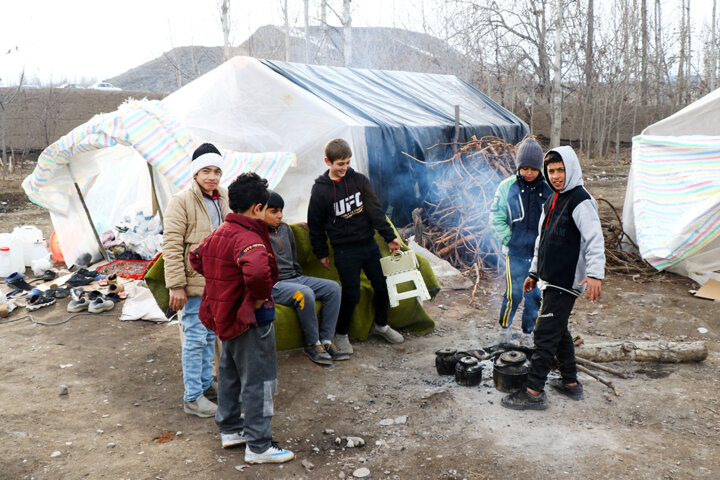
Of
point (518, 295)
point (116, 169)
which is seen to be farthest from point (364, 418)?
point (116, 169)

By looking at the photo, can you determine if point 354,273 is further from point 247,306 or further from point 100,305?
point 100,305

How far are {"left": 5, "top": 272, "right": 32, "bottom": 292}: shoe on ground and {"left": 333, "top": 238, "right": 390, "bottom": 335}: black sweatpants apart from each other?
4.11 m

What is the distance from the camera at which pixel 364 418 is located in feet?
12.4

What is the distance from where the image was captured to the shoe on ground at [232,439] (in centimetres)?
335

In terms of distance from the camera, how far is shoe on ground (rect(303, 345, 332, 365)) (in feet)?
14.9

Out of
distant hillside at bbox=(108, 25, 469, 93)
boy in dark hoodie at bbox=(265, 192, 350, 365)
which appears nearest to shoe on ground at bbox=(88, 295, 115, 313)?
boy in dark hoodie at bbox=(265, 192, 350, 365)

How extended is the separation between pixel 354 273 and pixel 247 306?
1778 mm

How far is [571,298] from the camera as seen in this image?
12.0 ft

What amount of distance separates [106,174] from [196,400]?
490 cm

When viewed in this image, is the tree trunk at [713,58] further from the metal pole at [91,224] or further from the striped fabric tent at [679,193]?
the metal pole at [91,224]

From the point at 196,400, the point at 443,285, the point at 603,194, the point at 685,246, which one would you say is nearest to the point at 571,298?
the point at 196,400

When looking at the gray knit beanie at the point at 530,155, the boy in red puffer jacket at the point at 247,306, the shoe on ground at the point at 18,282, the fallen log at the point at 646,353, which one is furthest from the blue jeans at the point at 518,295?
the shoe on ground at the point at 18,282

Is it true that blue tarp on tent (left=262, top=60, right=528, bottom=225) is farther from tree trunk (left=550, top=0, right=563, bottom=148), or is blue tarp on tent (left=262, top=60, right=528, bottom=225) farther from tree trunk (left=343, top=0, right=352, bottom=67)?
tree trunk (left=343, top=0, right=352, bottom=67)

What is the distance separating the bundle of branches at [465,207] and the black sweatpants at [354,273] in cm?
263
